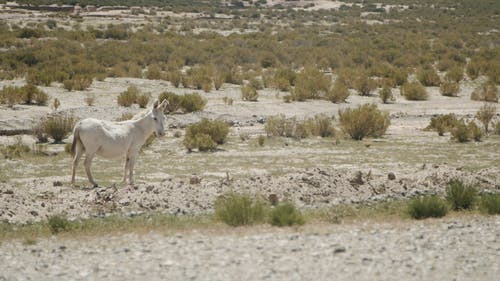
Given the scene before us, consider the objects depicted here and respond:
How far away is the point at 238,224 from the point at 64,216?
326 cm

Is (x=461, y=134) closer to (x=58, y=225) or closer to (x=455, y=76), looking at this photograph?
(x=58, y=225)

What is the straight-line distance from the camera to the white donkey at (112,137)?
53.9ft

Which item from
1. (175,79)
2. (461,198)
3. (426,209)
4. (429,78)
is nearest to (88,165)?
(426,209)

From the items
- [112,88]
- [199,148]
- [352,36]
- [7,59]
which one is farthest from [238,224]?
[352,36]

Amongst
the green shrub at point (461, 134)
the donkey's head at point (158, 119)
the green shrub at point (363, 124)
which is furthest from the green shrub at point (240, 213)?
the green shrub at point (461, 134)

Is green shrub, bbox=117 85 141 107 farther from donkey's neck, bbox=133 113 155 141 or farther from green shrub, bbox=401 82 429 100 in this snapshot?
donkey's neck, bbox=133 113 155 141

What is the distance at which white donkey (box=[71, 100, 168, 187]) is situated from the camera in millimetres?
16438

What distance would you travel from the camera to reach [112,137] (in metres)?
16.7

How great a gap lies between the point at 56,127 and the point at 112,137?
7681 millimetres

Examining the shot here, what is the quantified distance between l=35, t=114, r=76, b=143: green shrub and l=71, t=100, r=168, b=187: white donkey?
6.94 m

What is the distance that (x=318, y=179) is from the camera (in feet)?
54.6

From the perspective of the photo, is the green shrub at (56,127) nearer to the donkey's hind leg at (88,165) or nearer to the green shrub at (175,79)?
the donkey's hind leg at (88,165)

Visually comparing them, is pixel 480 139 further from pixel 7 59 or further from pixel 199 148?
pixel 7 59

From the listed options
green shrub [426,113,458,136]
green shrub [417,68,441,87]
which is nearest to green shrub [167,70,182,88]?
green shrub [417,68,441,87]
